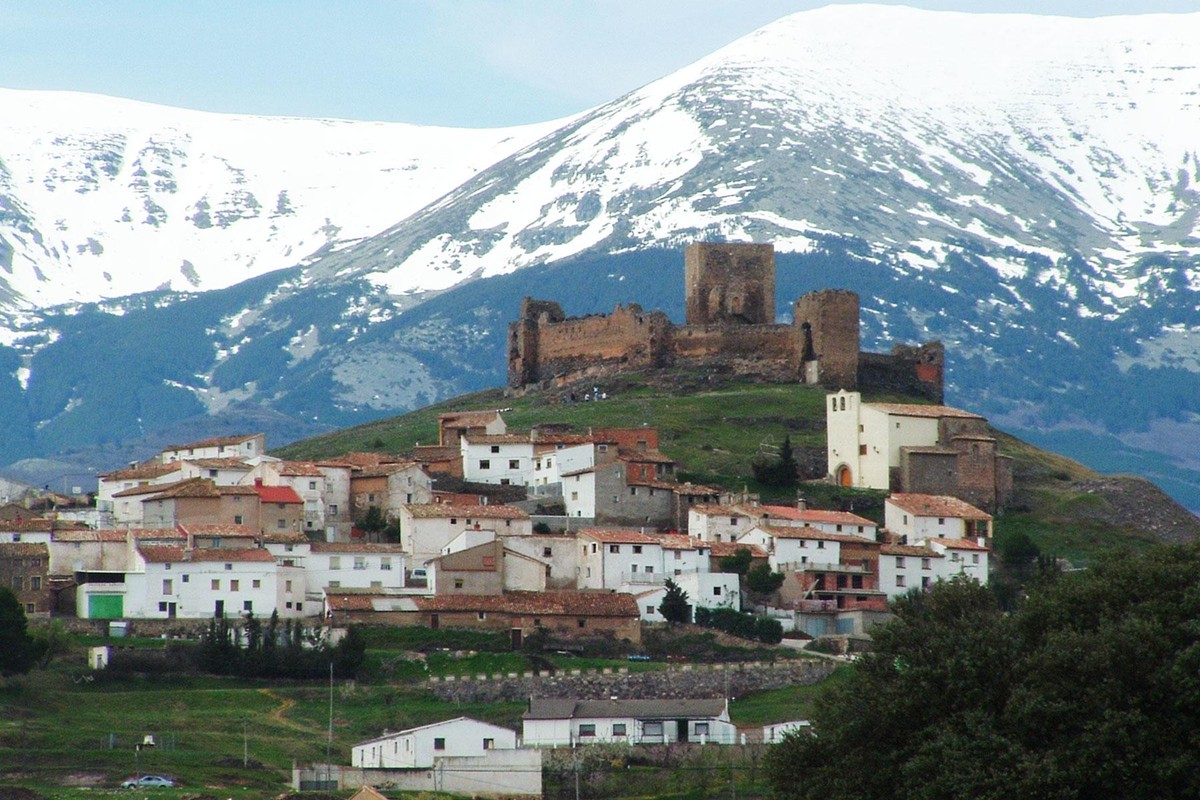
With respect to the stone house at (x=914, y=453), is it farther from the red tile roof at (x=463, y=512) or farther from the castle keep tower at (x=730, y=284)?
the castle keep tower at (x=730, y=284)

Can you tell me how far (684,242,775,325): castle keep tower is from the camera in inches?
5719

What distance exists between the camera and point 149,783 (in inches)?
2542

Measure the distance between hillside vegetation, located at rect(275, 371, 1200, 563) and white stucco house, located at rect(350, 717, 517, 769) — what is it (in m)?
35.2

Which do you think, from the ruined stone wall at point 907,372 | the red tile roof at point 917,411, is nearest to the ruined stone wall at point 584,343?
the ruined stone wall at point 907,372

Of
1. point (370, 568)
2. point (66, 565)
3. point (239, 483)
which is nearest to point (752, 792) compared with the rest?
point (370, 568)

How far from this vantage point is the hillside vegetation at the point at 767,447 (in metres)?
105

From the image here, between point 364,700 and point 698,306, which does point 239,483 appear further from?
point 698,306

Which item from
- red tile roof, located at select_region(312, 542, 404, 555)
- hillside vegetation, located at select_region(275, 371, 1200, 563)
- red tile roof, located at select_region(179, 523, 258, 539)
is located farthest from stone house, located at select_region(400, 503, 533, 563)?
hillside vegetation, located at select_region(275, 371, 1200, 563)

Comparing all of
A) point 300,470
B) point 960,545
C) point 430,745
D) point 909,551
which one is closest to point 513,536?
point 300,470

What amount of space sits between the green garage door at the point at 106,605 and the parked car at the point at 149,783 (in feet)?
70.8

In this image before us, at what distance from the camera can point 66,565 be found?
8850 cm

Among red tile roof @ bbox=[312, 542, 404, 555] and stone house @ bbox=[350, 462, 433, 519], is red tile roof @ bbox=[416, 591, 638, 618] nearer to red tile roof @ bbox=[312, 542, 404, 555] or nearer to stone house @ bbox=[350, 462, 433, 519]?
red tile roof @ bbox=[312, 542, 404, 555]

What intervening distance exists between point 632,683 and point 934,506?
25231mm

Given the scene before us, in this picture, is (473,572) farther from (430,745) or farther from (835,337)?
(835,337)
